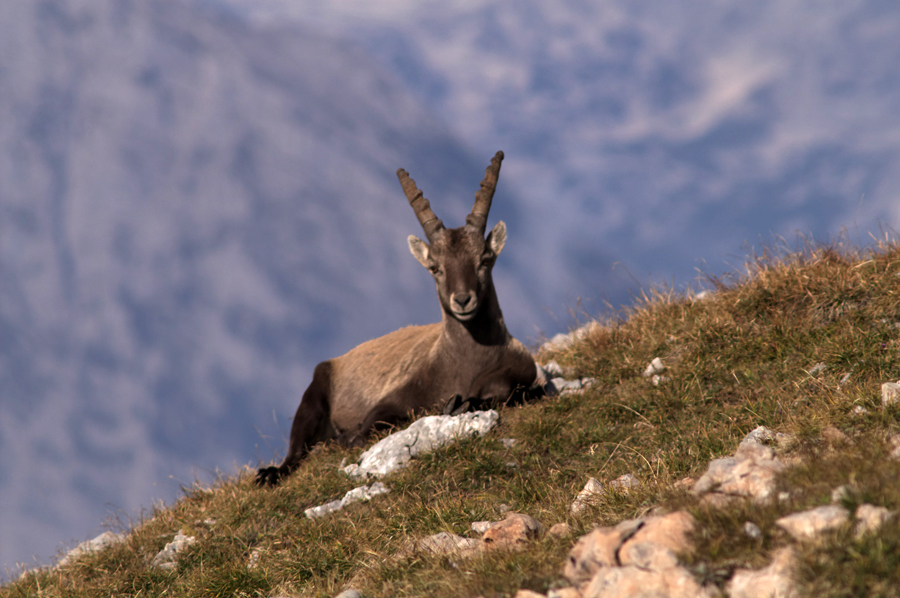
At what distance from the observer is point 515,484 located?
5781 mm

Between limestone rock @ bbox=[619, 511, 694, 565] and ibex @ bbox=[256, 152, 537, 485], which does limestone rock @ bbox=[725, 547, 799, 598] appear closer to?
limestone rock @ bbox=[619, 511, 694, 565]

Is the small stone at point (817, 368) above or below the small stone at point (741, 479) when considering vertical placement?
above

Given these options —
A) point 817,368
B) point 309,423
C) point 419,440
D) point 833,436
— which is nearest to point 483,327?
point 419,440

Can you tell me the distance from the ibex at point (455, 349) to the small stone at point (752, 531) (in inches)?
205

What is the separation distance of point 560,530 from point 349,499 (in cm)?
320

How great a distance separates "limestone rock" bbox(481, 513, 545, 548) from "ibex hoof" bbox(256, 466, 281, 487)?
4.84m

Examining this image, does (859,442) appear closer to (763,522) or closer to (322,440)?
(763,522)

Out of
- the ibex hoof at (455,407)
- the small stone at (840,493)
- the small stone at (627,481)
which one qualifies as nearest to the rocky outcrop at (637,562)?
the small stone at (840,493)

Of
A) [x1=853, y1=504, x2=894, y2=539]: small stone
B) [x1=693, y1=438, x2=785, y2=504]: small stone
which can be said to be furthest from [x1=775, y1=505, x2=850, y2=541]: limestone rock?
[x1=693, y1=438, x2=785, y2=504]: small stone

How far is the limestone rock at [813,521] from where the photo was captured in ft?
8.79

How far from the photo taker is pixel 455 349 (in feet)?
28.3

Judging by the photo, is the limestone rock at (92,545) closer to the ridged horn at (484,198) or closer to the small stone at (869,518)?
the ridged horn at (484,198)

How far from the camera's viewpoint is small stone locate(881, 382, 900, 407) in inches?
173

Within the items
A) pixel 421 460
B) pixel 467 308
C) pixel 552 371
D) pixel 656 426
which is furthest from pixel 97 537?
pixel 656 426
